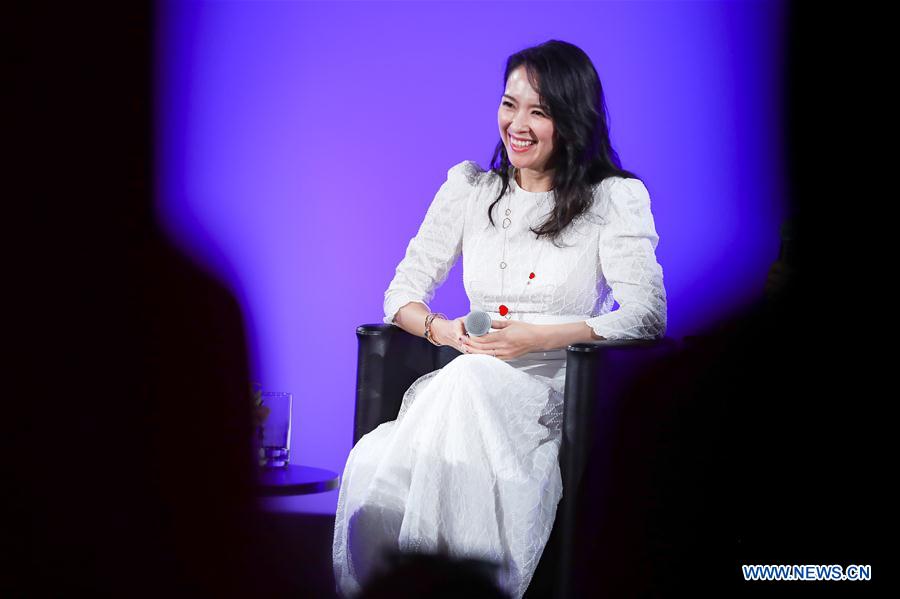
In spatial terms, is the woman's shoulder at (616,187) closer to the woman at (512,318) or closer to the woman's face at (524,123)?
the woman at (512,318)

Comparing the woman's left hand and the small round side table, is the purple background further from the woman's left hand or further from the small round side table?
the woman's left hand

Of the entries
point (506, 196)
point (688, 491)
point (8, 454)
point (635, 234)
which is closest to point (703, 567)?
point (688, 491)

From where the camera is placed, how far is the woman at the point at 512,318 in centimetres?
204

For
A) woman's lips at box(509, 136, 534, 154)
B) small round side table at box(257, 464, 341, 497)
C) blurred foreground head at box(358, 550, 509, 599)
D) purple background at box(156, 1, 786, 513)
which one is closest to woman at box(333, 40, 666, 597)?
woman's lips at box(509, 136, 534, 154)

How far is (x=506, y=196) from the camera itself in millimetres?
2707

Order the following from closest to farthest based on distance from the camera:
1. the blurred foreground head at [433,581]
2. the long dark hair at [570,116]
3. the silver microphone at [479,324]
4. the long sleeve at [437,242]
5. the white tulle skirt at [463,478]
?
the blurred foreground head at [433,581] < the white tulle skirt at [463,478] < the silver microphone at [479,324] < the long dark hair at [570,116] < the long sleeve at [437,242]

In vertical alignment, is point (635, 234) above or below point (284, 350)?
above

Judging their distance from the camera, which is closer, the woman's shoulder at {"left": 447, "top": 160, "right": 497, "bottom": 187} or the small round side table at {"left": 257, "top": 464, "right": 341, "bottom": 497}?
the small round side table at {"left": 257, "top": 464, "right": 341, "bottom": 497}

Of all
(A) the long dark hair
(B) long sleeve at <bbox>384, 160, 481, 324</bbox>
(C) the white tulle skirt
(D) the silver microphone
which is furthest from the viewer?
(B) long sleeve at <bbox>384, 160, 481, 324</bbox>

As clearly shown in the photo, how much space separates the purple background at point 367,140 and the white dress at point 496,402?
60cm

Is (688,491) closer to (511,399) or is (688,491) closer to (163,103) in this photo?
(511,399)

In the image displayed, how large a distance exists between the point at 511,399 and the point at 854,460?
883 millimetres

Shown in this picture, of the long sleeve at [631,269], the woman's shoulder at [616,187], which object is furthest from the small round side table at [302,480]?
the woman's shoulder at [616,187]

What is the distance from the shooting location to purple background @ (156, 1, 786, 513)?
10.3 feet
